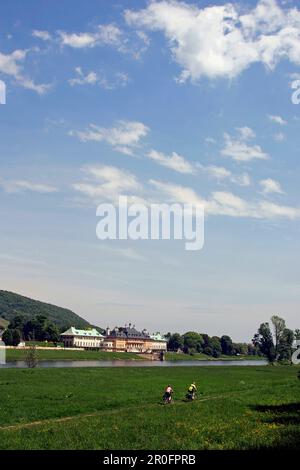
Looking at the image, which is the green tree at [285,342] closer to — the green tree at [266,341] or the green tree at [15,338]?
the green tree at [266,341]

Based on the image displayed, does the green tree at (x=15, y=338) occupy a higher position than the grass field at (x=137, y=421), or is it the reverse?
the grass field at (x=137, y=421)

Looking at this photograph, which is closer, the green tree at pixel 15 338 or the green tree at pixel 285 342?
the green tree at pixel 285 342

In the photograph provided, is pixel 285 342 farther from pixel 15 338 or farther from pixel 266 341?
pixel 15 338

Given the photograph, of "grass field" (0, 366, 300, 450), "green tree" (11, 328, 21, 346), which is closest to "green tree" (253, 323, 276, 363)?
"green tree" (11, 328, 21, 346)

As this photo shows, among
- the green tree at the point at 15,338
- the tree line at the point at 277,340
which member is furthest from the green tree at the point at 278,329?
the green tree at the point at 15,338

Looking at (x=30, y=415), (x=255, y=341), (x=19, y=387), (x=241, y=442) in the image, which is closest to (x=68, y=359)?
(x=255, y=341)

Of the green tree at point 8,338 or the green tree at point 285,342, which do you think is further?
the green tree at point 8,338

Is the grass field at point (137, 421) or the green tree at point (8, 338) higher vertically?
the grass field at point (137, 421)

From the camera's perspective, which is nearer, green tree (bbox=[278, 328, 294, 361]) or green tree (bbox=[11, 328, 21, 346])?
green tree (bbox=[278, 328, 294, 361])

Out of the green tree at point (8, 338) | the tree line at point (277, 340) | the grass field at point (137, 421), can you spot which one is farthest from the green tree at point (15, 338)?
the grass field at point (137, 421)

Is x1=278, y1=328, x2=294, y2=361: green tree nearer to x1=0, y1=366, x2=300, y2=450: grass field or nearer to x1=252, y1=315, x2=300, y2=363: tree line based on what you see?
x1=252, y1=315, x2=300, y2=363: tree line

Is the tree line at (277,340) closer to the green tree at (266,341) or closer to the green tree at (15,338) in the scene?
the green tree at (266,341)

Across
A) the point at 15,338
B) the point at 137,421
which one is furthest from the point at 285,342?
the point at 137,421
